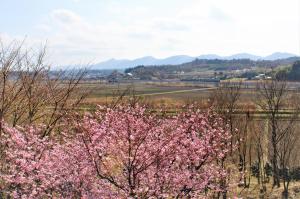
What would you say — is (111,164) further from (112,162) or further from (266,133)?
(266,133)

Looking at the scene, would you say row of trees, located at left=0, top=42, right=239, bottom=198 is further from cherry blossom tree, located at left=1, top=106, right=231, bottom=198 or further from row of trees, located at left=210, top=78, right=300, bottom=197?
row of trees, located at left=210, top=78, right=300, bottom=197

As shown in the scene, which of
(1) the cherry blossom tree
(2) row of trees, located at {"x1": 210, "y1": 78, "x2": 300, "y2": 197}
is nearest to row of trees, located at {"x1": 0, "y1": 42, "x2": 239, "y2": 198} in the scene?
(1) the cherry blossom tree

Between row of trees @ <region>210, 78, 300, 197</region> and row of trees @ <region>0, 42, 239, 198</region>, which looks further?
row of trees @ <region>210, 78, 300, 197</region>

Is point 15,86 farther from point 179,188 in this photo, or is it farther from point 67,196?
point 179,188

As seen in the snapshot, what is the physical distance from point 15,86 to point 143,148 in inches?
388

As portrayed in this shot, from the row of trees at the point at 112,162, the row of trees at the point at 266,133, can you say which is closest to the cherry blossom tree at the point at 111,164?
the row of trees at the point at 112,162

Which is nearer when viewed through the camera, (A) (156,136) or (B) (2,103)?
(A) (156,136)

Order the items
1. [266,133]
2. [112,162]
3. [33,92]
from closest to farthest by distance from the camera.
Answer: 1. [112,162]
2. [33,92]
3. [266,133]

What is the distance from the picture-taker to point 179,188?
11.9 m

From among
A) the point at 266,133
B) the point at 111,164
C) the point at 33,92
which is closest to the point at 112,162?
the point at 111,164

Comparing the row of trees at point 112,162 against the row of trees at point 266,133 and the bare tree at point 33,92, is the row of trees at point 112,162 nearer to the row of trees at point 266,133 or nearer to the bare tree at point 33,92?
the bare tree at point 33,92

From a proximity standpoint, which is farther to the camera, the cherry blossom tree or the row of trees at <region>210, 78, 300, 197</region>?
the row of trees at <region>210, 78, 300, 197</region>

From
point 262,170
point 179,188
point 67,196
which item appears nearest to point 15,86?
point 67,196

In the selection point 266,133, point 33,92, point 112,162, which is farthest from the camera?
point 266,133
